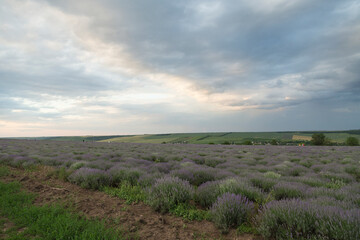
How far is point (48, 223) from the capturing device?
3.74m

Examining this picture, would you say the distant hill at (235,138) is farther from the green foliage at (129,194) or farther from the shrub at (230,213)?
the shrub at (230,213)

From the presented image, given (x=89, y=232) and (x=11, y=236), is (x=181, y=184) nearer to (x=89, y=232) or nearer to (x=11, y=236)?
(x=89, y=232)

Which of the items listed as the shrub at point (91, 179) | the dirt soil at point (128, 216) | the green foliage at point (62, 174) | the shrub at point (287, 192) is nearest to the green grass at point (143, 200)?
the dirt soil at point (128, 216)

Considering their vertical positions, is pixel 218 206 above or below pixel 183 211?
above

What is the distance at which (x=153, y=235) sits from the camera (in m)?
3.37

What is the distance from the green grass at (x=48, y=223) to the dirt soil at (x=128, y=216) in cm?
31

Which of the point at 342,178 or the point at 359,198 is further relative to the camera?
the point at 342,178

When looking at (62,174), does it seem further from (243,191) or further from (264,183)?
(264,183)

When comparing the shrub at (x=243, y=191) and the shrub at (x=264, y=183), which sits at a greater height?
the shrub at (x=243, y=191)

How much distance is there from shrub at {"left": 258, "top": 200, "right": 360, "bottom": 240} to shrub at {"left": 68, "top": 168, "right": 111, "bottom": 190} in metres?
5.39

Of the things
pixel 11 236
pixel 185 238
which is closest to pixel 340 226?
pixel 185 238

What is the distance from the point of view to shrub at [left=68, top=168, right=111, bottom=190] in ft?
20.7

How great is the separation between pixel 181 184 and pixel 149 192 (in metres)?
0.90

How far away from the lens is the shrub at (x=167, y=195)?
14.2ft
